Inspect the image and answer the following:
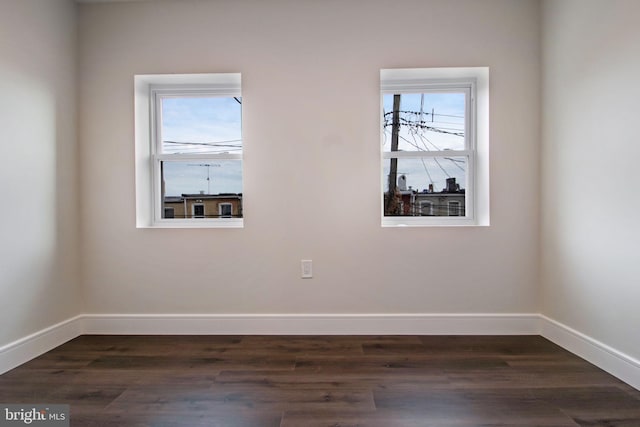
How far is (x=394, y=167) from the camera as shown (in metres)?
2.64

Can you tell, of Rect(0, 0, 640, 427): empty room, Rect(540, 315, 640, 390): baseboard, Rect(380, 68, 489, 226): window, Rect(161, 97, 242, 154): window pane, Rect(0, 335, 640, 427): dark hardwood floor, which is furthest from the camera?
Rect(161, 97, 242, 154): window pane

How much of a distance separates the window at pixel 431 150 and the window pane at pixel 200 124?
3.93ft

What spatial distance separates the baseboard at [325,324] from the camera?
→ 2.41 metres

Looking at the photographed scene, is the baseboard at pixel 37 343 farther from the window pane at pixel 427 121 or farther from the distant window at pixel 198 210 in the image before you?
the window pane at pixel 427 121

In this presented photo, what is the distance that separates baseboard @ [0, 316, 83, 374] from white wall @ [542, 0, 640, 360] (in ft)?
11.1

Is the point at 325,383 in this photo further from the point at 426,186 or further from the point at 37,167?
the point at 37,167

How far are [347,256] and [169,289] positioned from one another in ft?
4.37

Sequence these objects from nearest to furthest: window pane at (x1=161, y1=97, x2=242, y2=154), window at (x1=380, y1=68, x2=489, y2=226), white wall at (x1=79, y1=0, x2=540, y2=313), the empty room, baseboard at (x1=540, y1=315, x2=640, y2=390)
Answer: baseboard at (x1=540, y1=315, x2=640, y2=390) → the empty room → white wall at (x1=79, y1=0, x2=540, y2=313) → window at (x1=380, y1=68, x2=489, y2=226) → window pane at (x1=161, y1=97, x2=242, y2=154)

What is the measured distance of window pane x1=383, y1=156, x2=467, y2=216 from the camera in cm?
262

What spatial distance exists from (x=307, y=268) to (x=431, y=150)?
4.32 ft

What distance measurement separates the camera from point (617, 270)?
180cm

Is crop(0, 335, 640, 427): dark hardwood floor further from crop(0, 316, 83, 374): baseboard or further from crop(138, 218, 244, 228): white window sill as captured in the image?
crop(138, 218, 244, 228): white window sill

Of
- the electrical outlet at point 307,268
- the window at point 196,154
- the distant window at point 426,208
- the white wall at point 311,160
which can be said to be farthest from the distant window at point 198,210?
the distant window at point 426,208

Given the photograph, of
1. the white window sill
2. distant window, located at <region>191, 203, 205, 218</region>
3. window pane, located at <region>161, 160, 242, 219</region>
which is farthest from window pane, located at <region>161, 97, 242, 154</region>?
the white window sill
